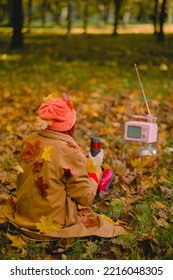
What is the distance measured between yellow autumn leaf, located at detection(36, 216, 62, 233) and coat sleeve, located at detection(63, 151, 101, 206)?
218 mm

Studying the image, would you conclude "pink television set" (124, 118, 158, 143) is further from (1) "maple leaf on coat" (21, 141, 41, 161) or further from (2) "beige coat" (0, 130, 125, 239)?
(1) "maple leaf on coat" (21, 141, 41, 161)

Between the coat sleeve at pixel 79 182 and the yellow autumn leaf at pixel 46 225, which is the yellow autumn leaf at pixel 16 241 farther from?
the coat sleeve at pixel 79 182

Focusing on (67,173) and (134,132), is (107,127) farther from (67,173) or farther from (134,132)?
(67,173)

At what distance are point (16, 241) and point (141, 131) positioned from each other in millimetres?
2273

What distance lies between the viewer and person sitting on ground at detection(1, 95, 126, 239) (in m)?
3.73

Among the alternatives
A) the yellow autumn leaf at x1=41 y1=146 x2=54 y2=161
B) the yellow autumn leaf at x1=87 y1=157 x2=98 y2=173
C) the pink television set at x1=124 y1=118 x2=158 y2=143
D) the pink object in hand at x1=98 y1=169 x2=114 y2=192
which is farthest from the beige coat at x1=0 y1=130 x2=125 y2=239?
the pink television set at x1=124 y1=118 x2=158 y2=143

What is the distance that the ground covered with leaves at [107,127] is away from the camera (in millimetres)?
3787

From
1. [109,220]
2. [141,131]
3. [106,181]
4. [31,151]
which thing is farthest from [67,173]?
[141,131]

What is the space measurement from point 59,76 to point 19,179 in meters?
9.37

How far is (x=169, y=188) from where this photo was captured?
194 inches

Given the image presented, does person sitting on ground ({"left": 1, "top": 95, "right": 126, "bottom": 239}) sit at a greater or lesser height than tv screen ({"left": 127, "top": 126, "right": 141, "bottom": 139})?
greater

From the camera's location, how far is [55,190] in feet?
12.3
